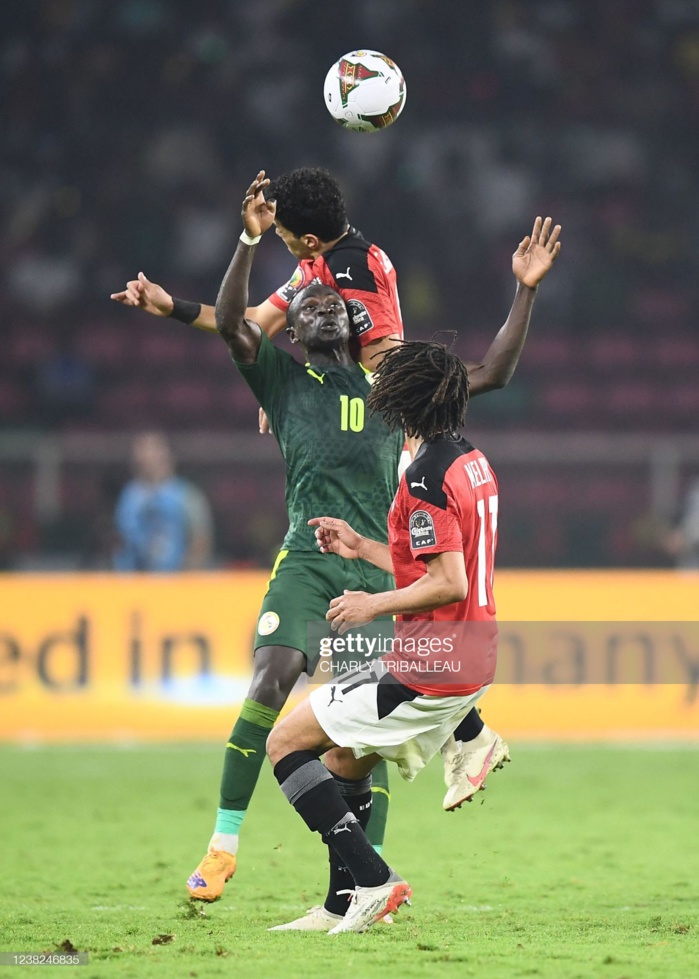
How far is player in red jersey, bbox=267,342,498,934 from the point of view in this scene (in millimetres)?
4758

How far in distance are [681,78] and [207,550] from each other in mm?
11375

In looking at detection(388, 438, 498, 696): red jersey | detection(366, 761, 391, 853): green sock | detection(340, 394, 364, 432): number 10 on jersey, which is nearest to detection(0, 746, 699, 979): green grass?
detection(366, 761, 391, 853): green sock

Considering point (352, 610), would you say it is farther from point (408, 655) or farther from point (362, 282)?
point (362, 282)

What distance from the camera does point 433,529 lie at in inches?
182

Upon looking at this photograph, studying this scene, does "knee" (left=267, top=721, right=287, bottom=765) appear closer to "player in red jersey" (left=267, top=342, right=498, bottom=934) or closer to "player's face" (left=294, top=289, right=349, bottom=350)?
"player in red jersey" (left=267, top=342, right=498, bottom=934)

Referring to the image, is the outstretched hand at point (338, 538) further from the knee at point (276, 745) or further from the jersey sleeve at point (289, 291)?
the jersey sleeve at point (289, 291)

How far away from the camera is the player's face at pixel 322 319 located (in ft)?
18.7

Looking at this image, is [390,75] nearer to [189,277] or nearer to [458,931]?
[458,931]

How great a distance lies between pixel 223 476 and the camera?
1317cm

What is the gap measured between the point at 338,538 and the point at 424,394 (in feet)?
2.02

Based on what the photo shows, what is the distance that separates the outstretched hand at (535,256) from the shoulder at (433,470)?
1.11 m

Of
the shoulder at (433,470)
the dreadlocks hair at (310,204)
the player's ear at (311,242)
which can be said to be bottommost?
the shoulder at (433,470)

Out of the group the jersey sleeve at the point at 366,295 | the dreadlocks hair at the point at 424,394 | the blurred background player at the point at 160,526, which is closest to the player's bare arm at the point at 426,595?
the dreadlocks hair at the point at 424,394

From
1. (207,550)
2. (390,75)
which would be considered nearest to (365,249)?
(390,75)
